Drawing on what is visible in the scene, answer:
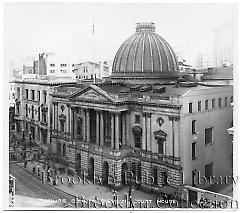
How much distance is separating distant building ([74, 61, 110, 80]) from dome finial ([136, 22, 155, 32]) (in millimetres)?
2924

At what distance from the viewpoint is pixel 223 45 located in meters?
22.0

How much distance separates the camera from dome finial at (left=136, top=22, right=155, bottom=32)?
2354 cm

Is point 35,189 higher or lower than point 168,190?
lower

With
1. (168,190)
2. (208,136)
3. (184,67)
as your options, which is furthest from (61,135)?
(208,136)

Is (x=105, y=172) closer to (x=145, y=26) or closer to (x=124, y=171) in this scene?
(x=124, y=171)

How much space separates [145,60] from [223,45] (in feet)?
20.1

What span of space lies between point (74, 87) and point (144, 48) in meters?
4.76

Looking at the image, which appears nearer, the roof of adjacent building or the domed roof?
the roof of adjacent building

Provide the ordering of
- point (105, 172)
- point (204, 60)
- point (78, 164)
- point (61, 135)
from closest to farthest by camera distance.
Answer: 1. point (204, 60)
2. point (105, 172)
3. point (78, 164)
4. point (61, 135)

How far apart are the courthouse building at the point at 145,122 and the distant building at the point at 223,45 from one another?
53.7 inches

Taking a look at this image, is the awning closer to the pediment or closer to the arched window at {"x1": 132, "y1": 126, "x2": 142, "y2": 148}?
the arched window at {"x1": 132, "y1": 126, "x2": 142, "y2": 148}

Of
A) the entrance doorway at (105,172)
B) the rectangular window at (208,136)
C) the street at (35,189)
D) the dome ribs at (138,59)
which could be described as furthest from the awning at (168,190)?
the dome ribs at (138,59)

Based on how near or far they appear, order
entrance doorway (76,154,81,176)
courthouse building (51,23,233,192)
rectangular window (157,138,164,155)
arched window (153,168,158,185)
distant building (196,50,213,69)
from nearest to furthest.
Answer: courthouse building (51,23,233,192) < distant building (196,50,213,69) < rectangular window (157,138,164,155) < arched window (153,168,158,185) < entrance doorway (76,154,81,176)

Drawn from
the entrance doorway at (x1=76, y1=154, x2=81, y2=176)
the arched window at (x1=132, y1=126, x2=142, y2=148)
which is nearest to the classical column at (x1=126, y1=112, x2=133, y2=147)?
the arched window at (x1=132, y1=126, x2=142, y2=148)
